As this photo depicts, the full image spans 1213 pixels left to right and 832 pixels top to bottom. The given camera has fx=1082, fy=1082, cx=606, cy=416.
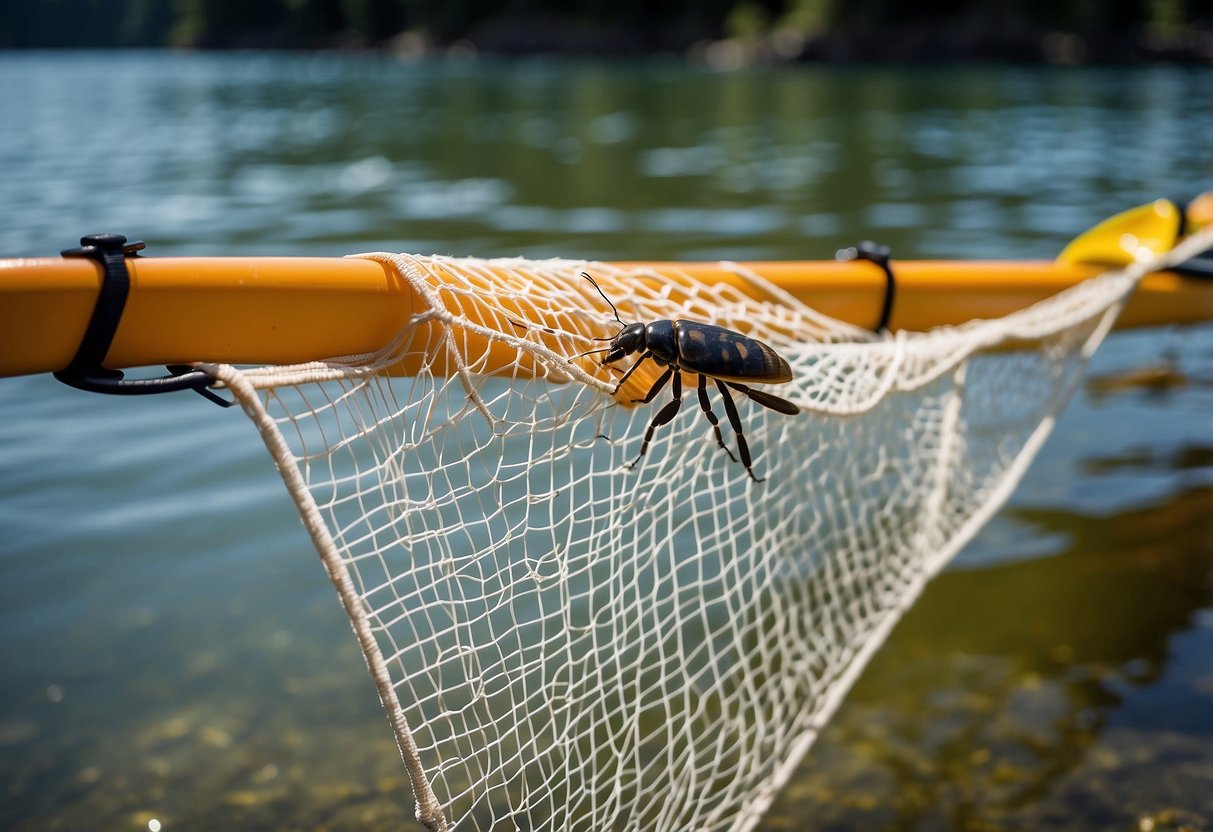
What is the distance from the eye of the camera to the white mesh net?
2.26m

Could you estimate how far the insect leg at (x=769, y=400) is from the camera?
2.43 metres

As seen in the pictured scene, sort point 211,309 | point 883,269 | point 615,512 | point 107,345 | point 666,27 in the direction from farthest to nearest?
1. point 666,27
2. point 883,269
3. point 615,512
4. point 211,309
5. point 107,345

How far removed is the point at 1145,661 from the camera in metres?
4.07


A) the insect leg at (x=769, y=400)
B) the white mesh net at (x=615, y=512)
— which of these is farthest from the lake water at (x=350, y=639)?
the insect leg at (x=769, y=400)

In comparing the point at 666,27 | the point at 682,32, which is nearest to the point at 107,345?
the point at 682,32

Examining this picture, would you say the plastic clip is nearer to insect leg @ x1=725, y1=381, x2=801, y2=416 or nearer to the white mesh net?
the white mesh net

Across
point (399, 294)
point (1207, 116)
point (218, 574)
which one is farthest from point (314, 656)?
point (1207, 116)

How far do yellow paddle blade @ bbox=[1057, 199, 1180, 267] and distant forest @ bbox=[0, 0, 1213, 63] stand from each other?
62.4 meters

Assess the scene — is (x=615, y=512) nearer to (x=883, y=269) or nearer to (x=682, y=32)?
(x=883, y=269)

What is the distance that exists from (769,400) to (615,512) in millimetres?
460

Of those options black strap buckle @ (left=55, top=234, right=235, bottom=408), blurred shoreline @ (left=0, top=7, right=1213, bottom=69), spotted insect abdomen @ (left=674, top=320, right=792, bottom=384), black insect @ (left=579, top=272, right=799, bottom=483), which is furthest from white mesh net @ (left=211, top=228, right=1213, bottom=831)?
blurred shoreline @ (left=0, top=7, right=1213, bottom=69)

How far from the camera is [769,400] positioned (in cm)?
249

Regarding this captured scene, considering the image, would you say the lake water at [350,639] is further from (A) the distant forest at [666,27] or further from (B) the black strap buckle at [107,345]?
(A) the distant forest at [666,27]

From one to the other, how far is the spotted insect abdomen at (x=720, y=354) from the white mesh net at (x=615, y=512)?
0.93ft
